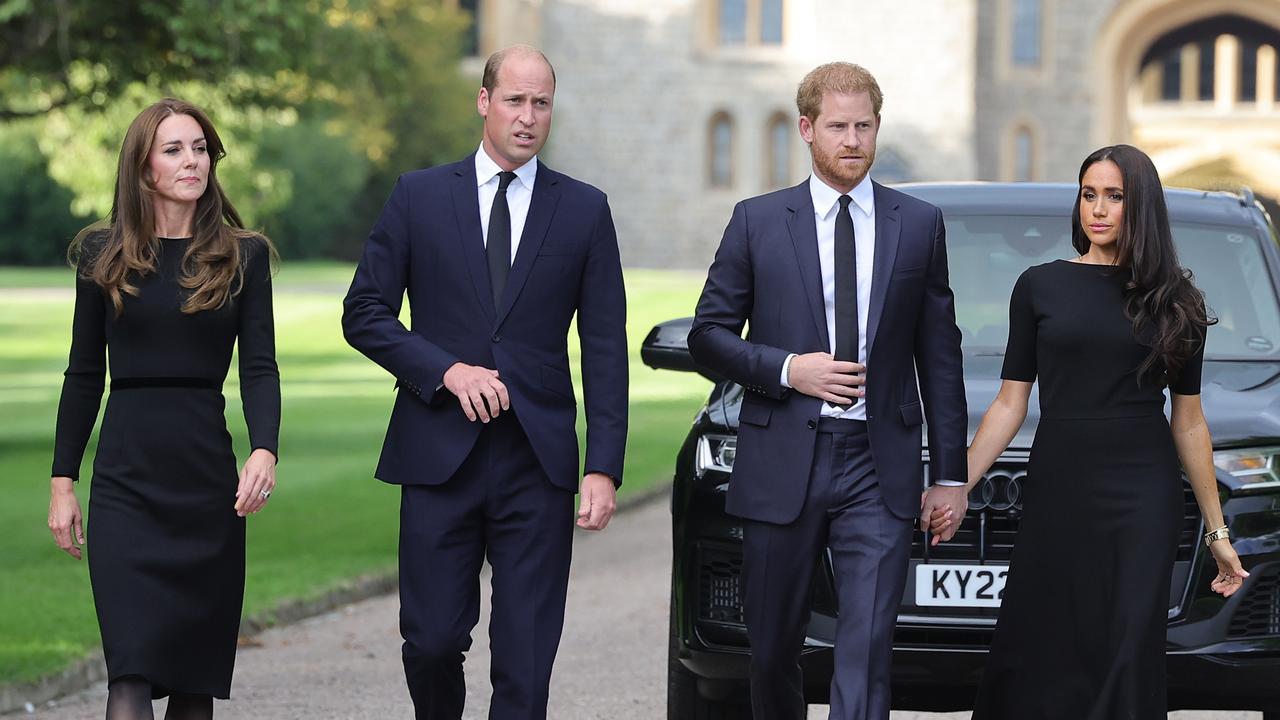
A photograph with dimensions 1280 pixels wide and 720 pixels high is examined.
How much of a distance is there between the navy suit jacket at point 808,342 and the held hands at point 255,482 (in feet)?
3.61

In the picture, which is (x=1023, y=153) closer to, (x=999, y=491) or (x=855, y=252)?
(x=999, y=491)

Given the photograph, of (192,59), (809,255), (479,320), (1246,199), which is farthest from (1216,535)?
(192,59)

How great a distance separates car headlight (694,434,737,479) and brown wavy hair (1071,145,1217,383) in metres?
1.25

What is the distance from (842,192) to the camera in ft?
15.9

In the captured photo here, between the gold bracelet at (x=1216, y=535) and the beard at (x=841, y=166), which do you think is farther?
the gold bracelet at (x=1216, y=535)

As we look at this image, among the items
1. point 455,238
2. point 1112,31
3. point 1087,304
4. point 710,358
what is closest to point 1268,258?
point 1087,304

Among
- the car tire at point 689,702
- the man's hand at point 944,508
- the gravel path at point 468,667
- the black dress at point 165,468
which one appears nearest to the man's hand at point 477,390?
the black dress at point 165,468

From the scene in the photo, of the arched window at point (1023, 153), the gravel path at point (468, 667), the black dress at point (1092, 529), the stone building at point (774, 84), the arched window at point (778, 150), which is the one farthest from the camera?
the arched window at point (1023, 153)

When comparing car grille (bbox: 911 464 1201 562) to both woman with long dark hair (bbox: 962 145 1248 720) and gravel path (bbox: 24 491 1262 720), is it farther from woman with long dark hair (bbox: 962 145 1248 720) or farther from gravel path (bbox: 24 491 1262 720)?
gravel path (bbox: 24 491 1262 720)

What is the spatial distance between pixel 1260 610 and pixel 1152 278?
3.54 ft

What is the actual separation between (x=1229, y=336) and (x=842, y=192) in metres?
1.96

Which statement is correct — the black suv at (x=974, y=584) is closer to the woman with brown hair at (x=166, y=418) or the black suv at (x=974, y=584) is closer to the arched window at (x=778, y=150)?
the woman with brown hair at (x=166, y=418)

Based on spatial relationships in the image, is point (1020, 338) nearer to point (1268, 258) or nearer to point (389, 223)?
point (389, 223)

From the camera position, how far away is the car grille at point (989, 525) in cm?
526
